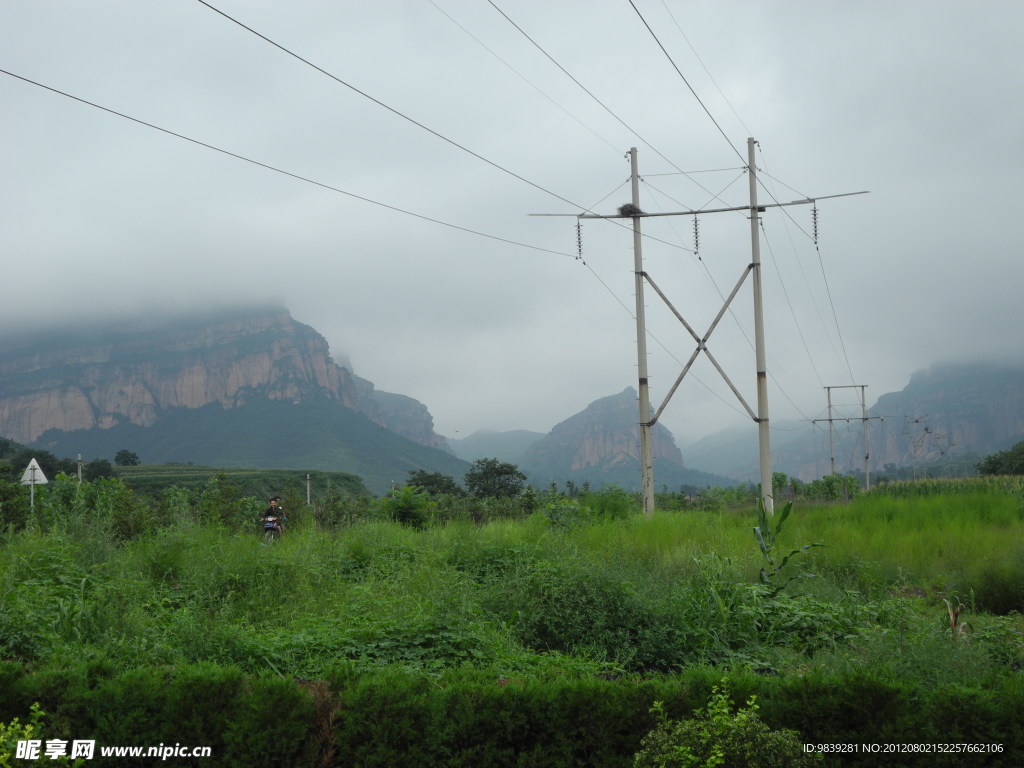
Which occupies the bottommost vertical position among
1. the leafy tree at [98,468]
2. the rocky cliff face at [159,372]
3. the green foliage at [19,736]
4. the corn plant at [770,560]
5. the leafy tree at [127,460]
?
the green foliage at [19,736]

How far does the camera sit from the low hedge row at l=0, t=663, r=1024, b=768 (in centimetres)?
514

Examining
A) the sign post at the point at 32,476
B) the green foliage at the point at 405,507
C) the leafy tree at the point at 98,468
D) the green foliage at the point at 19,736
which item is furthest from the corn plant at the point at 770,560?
the leafy tree at the point at 98,468

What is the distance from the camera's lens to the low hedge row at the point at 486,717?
514cm

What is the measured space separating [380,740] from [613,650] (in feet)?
10.3

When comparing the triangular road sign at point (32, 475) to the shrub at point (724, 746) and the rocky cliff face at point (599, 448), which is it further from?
the rocky cliff face at point (599, 448)

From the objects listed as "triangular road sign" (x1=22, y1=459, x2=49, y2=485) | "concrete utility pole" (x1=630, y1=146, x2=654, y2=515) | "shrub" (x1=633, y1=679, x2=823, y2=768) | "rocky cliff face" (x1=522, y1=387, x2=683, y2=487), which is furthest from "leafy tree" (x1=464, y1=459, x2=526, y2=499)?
"rocky cliff face" (x1=522, y1=387, x2=683, y2=487)

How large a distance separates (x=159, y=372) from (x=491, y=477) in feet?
393

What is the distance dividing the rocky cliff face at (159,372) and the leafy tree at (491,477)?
97.9 metres

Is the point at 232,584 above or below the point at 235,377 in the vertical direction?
below

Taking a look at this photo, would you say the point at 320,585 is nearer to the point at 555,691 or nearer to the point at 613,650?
the point at 613,650

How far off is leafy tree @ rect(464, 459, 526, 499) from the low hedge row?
109 ft

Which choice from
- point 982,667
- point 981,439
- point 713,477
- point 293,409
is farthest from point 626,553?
point 981,439

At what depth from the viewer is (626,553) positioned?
12.7m

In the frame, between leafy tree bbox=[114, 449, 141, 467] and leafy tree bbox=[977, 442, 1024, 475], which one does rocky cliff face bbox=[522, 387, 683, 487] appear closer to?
leafy tree bbox=[114, 449, 141, 467]
